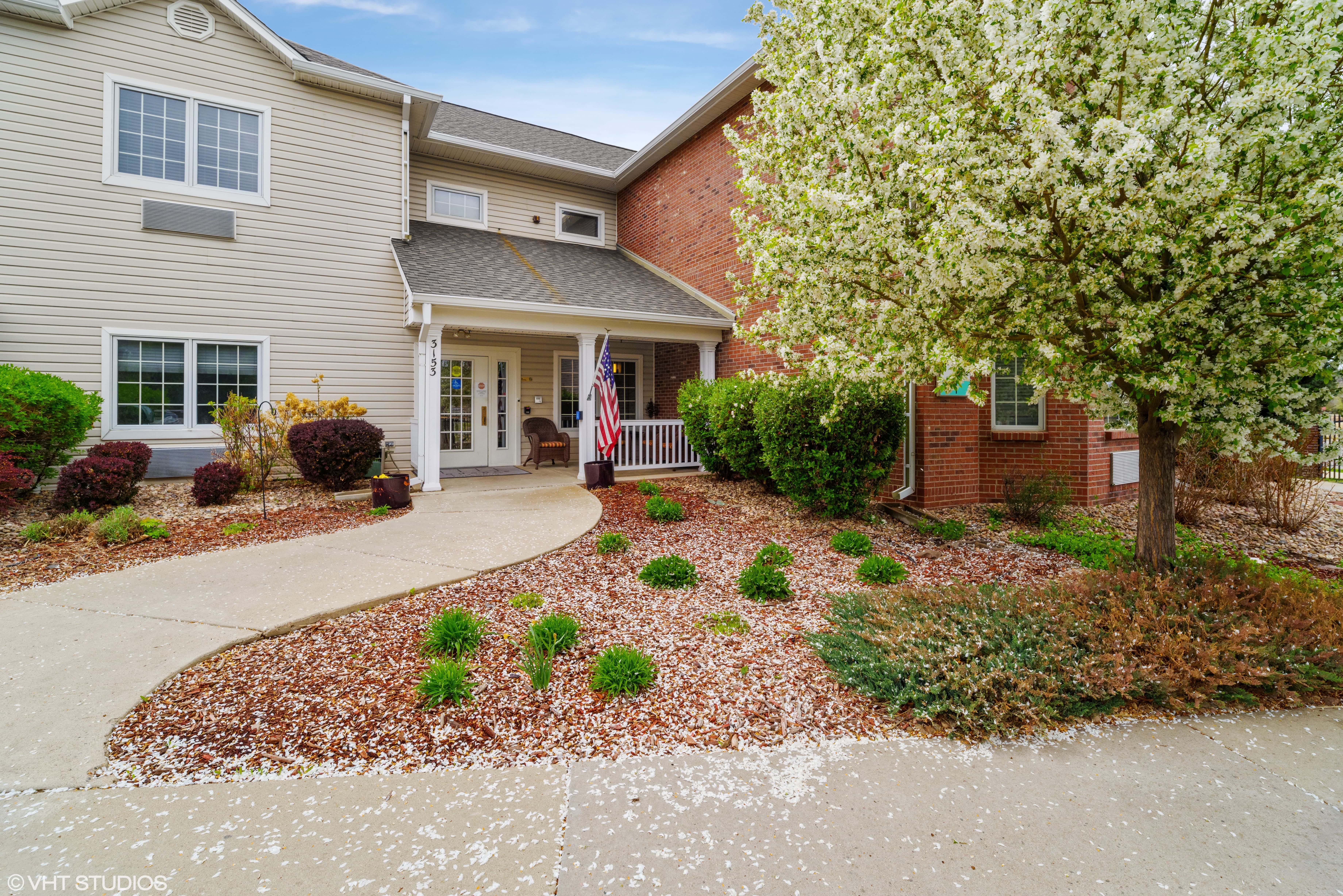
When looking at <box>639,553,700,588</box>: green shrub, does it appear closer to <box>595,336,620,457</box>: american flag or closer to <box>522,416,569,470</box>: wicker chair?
<box>595,336,620,457</box>: american flag

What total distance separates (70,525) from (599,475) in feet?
18.6

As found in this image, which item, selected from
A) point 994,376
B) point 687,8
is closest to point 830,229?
point 994,376

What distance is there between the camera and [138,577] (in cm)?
476

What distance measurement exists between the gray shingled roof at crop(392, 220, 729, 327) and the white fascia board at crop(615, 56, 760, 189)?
6.32 feet

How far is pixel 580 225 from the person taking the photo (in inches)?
533

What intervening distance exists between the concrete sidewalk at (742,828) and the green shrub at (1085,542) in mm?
3073

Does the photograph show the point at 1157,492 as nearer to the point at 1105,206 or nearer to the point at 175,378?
the point at 1105,206

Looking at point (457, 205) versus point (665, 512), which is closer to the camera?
point (665, 512)

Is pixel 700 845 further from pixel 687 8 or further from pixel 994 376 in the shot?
pixel 687 8

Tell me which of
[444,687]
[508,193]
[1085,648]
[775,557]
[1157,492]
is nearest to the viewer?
[444,687]

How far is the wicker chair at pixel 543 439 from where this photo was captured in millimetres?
11211

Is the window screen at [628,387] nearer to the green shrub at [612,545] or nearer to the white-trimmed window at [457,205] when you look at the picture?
the white-trimmed window at [457,205]

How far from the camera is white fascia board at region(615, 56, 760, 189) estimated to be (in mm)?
9336

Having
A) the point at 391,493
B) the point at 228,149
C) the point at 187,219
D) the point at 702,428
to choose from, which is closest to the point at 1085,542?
the point at 702,428
